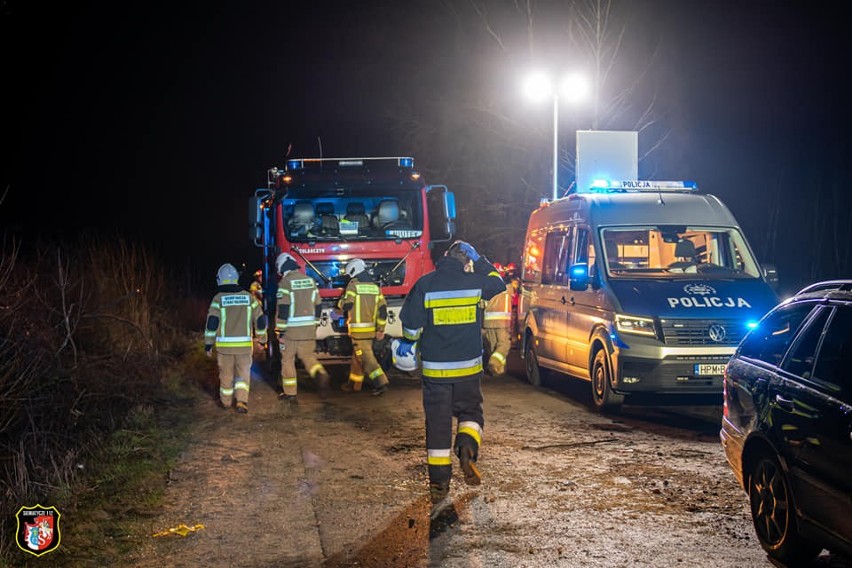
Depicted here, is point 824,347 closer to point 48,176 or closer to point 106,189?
point 48,176

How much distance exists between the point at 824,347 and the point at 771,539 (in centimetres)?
112

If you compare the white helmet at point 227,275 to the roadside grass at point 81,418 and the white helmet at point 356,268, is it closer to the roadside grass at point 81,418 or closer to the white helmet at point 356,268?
the roadside grass at point 81,418

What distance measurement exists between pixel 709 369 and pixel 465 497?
12.5ft

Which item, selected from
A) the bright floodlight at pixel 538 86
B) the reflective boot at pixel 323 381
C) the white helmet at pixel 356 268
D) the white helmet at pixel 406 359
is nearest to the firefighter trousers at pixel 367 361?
the reflective boot at pixel 323 381

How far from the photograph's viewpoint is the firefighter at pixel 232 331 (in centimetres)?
1039

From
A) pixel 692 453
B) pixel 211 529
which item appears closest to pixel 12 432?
pixel 211 529

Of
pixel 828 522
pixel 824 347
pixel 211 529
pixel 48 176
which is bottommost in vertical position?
pixel 211 529

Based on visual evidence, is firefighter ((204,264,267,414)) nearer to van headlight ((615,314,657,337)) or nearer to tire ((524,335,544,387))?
tire ((524,335,544,387))

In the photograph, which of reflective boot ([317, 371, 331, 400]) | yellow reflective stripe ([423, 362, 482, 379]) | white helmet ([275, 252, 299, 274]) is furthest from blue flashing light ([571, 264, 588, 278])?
yellow reflective stripe ([423, 362, 482, 379])

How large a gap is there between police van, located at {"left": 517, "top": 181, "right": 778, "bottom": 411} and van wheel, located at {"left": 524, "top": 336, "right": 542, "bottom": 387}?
0.05ft

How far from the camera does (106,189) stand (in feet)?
134

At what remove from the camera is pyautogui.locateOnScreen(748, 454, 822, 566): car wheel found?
4.79 metres

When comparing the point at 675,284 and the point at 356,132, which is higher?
the point at 356,132

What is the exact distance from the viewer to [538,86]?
1870cm
